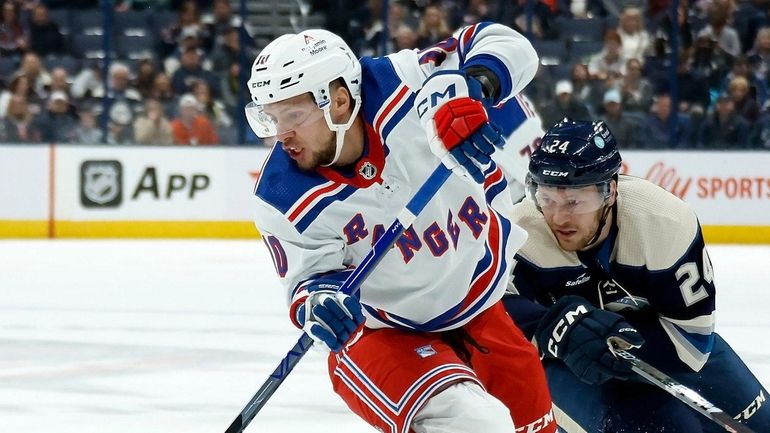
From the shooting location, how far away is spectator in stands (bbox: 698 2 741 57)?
9.12m

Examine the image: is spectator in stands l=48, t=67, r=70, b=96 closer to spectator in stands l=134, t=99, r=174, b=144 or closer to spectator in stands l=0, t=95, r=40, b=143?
spectator in stands l=0, t=95, r=40, b=143

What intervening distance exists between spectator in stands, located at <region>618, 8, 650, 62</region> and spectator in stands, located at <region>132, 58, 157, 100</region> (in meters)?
3.20

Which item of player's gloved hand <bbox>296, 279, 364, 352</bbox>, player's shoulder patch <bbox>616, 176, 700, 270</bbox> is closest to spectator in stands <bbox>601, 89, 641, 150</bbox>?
player's shoulder patch <bbox>616, 176, 700, 270</bbox>

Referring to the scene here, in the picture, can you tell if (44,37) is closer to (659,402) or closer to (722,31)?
(722,31)

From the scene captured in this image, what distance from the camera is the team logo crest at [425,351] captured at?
8.45 feet

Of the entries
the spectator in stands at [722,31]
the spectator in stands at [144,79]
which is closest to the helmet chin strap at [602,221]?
the spectator in stands at [722,31]

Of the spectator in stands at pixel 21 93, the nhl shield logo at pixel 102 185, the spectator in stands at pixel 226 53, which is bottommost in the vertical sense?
the nhl shield logo at pixel 102 185

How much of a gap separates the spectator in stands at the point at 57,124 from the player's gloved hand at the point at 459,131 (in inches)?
272

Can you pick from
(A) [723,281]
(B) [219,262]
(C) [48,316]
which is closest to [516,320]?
(C) [48,316]

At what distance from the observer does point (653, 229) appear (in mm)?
2740

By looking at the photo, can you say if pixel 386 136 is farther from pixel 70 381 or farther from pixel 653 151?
pixel 653 151

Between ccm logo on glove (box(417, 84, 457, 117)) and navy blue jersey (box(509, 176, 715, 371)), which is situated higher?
ccm logo on glove (box(417, 84, 457, 117))

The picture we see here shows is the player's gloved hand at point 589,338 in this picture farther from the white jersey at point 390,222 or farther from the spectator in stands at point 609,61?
the spectator in stands at point 609,61

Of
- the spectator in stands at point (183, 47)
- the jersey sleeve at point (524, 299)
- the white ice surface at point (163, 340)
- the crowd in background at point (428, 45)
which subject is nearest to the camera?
the jersey sleeve at point (524, 299)
